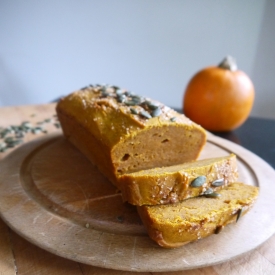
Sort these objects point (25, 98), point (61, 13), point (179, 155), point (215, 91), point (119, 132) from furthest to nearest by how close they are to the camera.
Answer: point (25, 98)
point (61, 13)
point (215, 91)
point (179, 155)
point (119, 132)

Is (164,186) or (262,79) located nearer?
(164,186)

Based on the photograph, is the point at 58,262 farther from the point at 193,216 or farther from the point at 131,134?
the point at 131,134

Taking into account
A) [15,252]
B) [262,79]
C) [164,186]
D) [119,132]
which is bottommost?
[262,79]

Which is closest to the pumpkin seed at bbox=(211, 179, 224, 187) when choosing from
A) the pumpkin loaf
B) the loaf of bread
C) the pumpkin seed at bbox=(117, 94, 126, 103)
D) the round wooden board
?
the pumpkin loaf

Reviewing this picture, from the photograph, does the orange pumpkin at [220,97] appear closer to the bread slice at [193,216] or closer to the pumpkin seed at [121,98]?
the pumpkin seed at [121,98]

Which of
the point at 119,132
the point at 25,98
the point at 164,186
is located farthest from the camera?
the point at 25,98

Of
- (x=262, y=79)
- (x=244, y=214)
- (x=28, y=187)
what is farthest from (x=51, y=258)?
(x=262, y=79)

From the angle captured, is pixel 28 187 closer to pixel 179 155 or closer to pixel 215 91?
pixel 179 155
